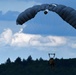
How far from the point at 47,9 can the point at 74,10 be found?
4.27 meters

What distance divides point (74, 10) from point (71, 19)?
171 centimetres

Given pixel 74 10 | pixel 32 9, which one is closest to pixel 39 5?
pixel 32 9

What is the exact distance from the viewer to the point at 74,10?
7838 centimetres

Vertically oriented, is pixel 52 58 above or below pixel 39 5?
below

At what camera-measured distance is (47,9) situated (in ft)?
259

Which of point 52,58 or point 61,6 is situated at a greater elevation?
point 61,6

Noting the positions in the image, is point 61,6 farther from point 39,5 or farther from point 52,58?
point 52,58

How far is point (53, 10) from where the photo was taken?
78.8 m

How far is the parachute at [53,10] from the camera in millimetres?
77812

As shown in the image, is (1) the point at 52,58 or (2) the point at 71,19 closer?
(2) the point at 71,19

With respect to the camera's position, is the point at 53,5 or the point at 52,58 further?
the point at 52,58

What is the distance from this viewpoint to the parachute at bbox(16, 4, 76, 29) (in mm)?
77812

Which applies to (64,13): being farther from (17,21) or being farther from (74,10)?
(17,21)

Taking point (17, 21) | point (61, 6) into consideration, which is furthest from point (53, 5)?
point (17, 21)
